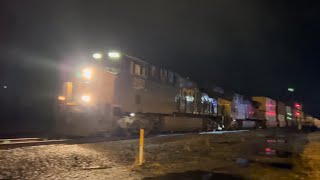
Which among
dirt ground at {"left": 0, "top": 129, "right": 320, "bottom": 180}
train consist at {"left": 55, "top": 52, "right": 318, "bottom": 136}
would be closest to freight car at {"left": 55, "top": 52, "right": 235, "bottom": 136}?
train consist at {"left": 55, "top": 52, "right": 318, "bottom": 136}

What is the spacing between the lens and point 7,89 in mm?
40906

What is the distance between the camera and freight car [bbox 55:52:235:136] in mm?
15477

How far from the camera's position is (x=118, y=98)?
691 inches

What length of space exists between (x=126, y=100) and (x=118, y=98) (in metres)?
0.77

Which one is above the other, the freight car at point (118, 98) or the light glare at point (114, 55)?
the light glare at point (114, 55)

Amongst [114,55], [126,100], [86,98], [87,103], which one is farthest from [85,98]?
[114,55]

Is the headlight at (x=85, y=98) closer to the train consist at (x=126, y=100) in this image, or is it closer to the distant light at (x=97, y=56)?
the train consist at (x=126, y=100)

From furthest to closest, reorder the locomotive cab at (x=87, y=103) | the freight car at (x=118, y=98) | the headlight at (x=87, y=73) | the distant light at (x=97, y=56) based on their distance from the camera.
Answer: the distant light at (x=97, y=56) → the headlight at (x=87, y=73) → the freight car at (x=118, y=98) → the locomotive cab at (x=87, y=103)

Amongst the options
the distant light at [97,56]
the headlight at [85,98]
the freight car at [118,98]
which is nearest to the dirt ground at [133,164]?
the freight car at [118,98]

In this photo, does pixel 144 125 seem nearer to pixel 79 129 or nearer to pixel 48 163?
pixel 79 129

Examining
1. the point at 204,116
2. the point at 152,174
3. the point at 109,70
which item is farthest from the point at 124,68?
the point at 204,116

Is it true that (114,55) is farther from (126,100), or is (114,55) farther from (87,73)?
(126,100)

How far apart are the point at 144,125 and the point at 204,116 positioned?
10.6 meters

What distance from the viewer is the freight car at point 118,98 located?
50.8ft
